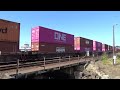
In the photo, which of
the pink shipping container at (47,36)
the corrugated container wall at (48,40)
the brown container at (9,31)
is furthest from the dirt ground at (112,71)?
the brown container at (9,31)

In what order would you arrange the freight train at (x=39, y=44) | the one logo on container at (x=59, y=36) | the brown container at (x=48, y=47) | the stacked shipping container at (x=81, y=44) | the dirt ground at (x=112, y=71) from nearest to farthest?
the dirt ground at (x=112, y=71), the freight train at (x=39, y=44), the brown container at (x=48, y=47), the one logo on container at (x=59, y=36), the stacked shipping container at (x=81, y=44)

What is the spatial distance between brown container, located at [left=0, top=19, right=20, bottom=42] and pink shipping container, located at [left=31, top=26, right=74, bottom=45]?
3.97 m

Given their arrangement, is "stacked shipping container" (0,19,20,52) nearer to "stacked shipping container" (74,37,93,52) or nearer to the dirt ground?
the dirt ground

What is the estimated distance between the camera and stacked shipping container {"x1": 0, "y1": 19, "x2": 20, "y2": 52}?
1956 cm

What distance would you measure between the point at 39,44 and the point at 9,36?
565 centimetres

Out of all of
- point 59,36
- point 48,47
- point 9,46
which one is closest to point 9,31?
point 9,46

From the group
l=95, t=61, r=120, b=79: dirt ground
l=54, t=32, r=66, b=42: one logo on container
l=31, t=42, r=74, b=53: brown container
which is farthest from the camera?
l=54, t=32, r=66, b=42: one logo on container

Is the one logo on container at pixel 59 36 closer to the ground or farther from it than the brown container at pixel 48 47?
farther from it

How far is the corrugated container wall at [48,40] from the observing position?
25.8 meters

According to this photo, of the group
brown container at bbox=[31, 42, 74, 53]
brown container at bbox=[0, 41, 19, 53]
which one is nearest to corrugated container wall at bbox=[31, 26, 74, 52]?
brown container at bbox=[31, 42, 74, 53]

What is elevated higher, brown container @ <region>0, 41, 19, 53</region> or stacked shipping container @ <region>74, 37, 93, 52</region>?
stacked shipping container @ <region>74, 37, 93, 52</region>

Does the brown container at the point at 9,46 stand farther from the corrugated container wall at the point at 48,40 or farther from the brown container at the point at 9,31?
the corrugated container wall at the point at 48,40

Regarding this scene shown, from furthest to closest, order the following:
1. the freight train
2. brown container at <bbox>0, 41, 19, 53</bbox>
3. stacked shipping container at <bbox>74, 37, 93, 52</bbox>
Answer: stacked shipping container at <bbox>74, 37, 93, 52</bbox>
the freight train
brown container at <bbox>0, 41, 19, 53</bbox>

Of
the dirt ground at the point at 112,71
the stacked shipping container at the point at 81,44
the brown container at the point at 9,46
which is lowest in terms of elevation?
the dirt ground at the point at 112,71
